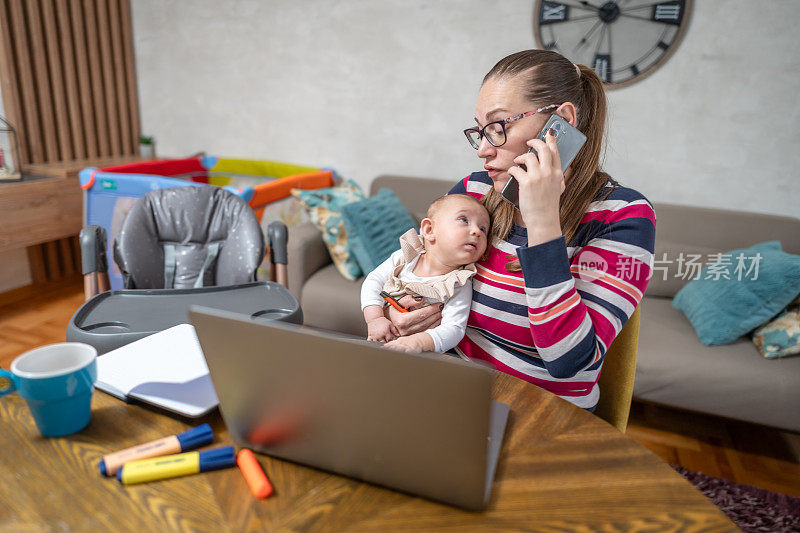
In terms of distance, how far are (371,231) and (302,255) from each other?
39 cm

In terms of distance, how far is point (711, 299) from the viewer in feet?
6.75

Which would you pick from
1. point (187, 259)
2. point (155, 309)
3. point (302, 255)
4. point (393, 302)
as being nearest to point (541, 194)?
point (393, 302)

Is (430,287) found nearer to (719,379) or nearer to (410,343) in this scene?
(410,343)

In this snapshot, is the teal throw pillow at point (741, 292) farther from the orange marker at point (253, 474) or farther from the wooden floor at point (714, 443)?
the orange marker at point (253, 474)

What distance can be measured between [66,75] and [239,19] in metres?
1.25

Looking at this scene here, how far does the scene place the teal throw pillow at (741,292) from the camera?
1.88m

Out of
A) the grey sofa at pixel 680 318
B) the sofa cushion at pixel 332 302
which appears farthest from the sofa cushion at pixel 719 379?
the sofa cushion at pixel 332 302

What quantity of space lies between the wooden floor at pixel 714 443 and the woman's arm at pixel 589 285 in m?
1.31

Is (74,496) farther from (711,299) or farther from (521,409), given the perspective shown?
(711,299)

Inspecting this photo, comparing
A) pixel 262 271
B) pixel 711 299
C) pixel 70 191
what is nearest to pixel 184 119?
pixel 70 191

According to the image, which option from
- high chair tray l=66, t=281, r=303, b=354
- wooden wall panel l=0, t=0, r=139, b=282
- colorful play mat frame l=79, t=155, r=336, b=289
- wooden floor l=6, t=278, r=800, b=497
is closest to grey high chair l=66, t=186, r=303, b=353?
high chair tray l=66, t=281, r=303, b=354

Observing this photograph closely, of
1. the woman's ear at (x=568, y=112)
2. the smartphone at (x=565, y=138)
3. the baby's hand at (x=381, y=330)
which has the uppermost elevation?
the woman's ear at (x=568, y=112)

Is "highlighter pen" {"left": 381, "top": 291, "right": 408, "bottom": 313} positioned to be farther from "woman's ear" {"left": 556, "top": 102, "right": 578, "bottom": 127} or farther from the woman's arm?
"woman's ear" {"left": 556, "top": 102, "right": 578, "bottom": 127}

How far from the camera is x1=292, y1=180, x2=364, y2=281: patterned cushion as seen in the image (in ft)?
8.30
